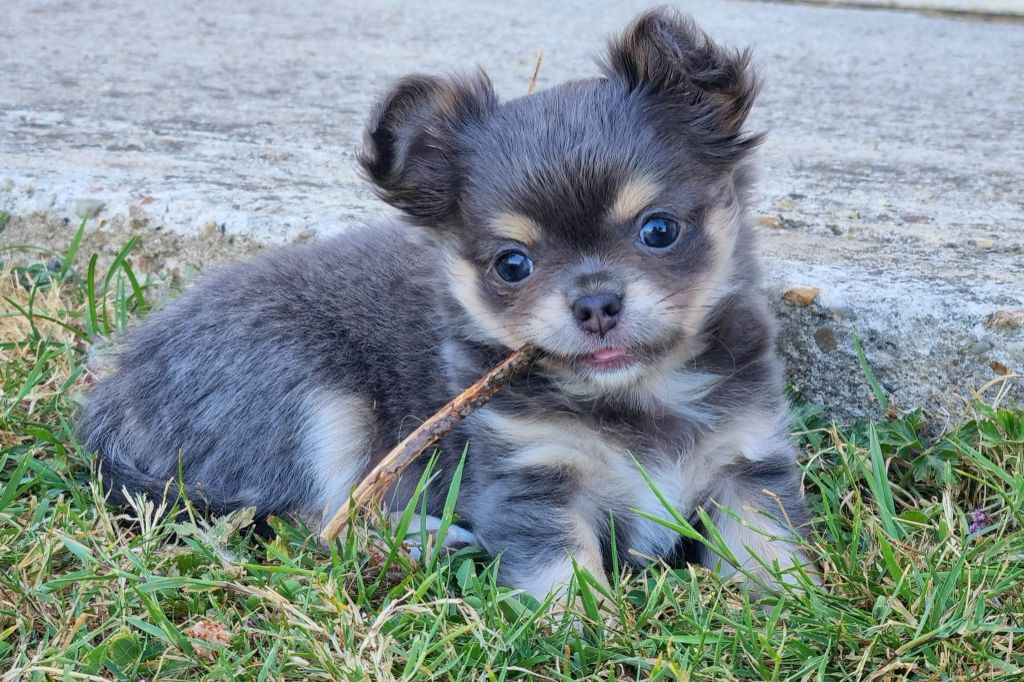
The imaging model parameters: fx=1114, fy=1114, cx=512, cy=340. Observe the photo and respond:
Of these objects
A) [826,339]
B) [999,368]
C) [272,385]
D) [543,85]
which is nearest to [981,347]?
[999,368]

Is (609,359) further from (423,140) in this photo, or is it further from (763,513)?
(423,140)

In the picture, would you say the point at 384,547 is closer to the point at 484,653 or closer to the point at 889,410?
the point at 484,653

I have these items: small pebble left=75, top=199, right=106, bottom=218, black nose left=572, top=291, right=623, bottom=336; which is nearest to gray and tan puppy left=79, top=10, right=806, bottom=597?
black nose left=572, top=291, right=623, bottom=336

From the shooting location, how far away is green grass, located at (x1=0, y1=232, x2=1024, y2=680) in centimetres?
212

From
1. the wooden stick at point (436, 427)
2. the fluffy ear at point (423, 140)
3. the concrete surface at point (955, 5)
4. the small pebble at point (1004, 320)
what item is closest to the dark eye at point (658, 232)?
the wooden stick at point (436, 427)

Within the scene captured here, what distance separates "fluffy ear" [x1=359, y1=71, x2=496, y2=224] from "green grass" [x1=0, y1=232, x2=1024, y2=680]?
860mm

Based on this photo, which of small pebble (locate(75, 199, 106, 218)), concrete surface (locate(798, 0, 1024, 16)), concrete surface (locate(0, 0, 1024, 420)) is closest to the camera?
concrete surface (locate(0, 0, 1024, 420))

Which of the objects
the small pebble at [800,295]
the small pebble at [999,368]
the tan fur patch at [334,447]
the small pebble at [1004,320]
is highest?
the small pebble at [1004,320]

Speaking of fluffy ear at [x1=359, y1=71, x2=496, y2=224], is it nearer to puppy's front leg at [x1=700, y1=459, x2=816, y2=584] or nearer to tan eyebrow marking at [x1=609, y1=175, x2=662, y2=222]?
tan eyebrow marking at [x1=609, y1=175, x2=662, y2=222]

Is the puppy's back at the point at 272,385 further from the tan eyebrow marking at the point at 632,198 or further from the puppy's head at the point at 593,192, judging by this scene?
the tan eyebrow marking at the point at 632,198

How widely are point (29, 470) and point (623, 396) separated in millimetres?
1564

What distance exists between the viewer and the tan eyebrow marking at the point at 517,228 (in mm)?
2479

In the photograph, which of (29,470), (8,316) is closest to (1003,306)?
(29,470)

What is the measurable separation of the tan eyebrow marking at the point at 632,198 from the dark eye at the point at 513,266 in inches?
9.0
